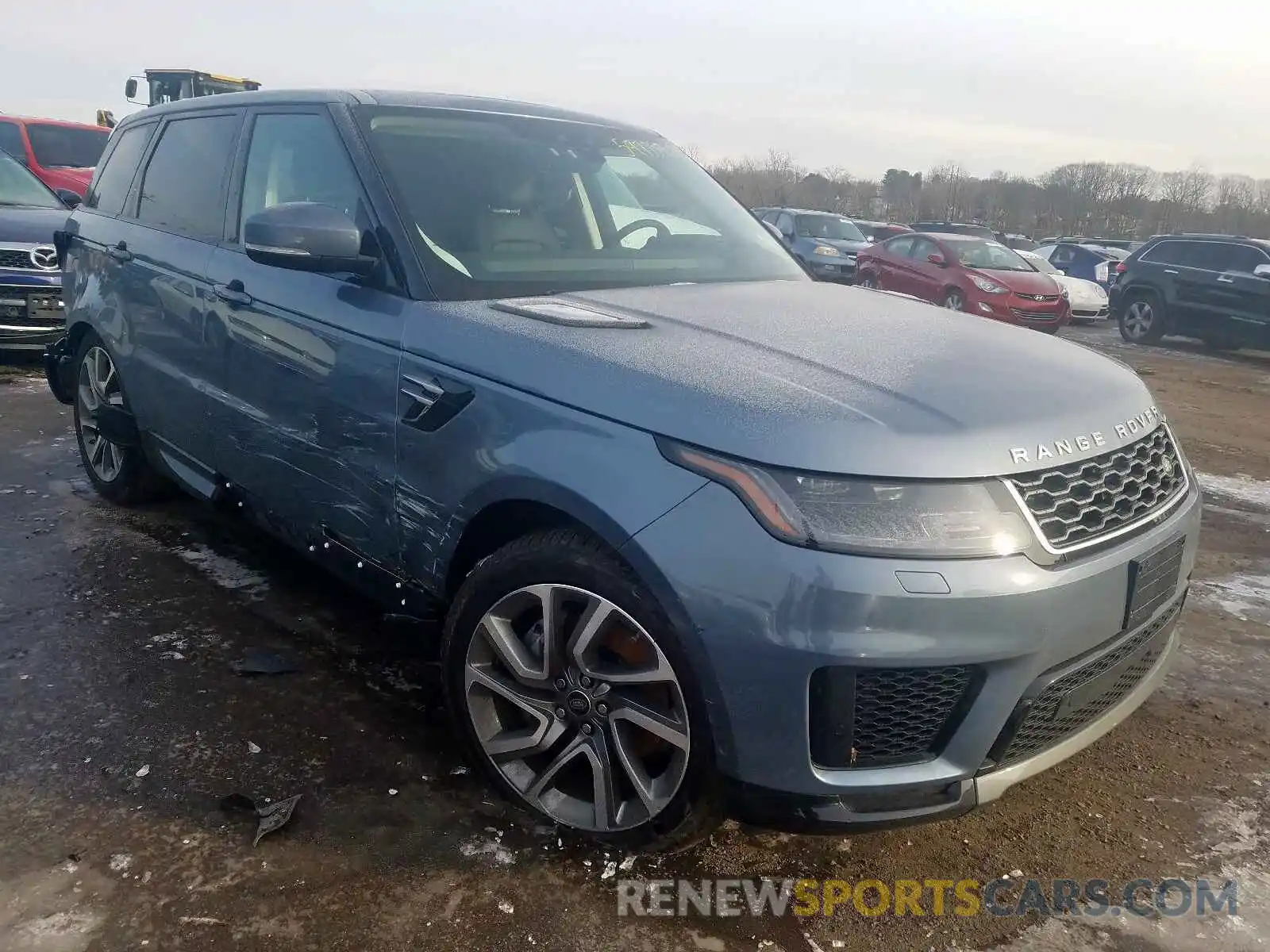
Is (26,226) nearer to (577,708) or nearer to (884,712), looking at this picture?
(577,708)

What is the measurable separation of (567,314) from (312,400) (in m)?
0.94

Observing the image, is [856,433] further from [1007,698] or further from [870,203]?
[870,203]

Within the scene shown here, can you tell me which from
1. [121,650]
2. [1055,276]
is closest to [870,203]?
[1055,276]

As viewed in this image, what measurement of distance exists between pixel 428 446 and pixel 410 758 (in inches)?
37.3

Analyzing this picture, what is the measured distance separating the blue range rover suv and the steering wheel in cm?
2

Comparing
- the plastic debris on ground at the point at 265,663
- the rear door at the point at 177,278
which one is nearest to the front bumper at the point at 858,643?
the plastic debris on ground at the point at 265,663

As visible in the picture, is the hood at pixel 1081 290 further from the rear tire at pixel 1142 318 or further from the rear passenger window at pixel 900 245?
the rear passenger window at pixel 900 245

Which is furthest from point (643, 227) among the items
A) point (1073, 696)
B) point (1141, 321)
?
point (1141, 321)

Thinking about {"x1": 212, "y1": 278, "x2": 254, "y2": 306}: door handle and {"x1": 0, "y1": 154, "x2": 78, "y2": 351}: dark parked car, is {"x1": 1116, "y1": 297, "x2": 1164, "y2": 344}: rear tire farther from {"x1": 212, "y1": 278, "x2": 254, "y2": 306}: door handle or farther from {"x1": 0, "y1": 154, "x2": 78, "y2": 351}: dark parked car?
{"x1": 212, "y1": 278, "x2": 254, "y2": 306}: door handle

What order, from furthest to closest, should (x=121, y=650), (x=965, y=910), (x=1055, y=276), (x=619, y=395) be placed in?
(x=1055, y=276) < (x=121, y=650) < (x=965, y=910) < (x=619, y=395)

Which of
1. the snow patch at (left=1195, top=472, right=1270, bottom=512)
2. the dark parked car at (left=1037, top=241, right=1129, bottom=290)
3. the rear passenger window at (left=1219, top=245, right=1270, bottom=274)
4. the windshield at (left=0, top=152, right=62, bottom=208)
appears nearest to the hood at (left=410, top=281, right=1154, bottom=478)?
the snow patch at (left=1195, top=472, right=1270, bottom=512)

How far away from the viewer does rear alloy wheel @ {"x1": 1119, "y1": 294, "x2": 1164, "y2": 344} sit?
1493cm

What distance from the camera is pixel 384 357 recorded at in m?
2.68

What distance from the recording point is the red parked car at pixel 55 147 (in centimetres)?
1246
